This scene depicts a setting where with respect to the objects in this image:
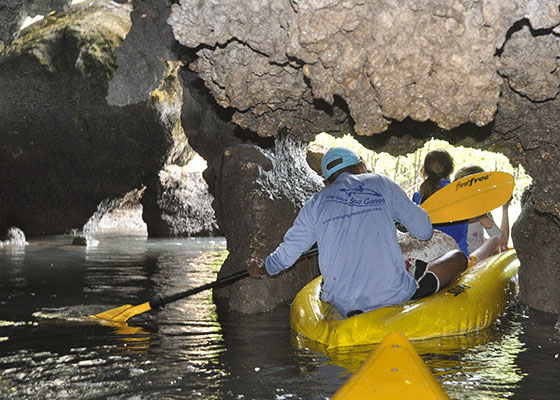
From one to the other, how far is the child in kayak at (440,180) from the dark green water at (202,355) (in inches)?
32.4

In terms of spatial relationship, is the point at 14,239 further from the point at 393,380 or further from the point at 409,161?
the point at 409,161

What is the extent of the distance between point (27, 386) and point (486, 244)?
4.26m

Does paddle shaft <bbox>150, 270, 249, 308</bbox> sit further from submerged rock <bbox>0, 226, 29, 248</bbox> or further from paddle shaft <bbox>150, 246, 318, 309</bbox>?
submerged rock <bbox>0, 226, 29, 248</bbox>

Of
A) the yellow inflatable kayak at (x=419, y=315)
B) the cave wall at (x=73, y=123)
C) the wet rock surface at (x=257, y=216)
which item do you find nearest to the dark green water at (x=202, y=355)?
the yellow inflatable kayak at (x=419, y=315)

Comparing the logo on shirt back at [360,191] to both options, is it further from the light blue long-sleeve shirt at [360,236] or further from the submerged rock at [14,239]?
the submerged rock at [14,239]

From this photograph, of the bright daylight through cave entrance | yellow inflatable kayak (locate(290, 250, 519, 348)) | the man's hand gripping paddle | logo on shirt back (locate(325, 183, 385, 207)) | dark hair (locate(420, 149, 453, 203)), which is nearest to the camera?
logo on shirt back (locate(325, 183, 385, 207))

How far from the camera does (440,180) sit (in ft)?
17.6

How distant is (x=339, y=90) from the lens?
3.17 m

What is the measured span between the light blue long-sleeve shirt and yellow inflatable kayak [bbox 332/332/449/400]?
0.97 metres

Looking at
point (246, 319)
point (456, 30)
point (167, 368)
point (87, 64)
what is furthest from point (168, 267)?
point (456, 30)

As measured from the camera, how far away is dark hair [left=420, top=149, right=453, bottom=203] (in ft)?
17.3

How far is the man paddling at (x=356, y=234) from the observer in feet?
11.9

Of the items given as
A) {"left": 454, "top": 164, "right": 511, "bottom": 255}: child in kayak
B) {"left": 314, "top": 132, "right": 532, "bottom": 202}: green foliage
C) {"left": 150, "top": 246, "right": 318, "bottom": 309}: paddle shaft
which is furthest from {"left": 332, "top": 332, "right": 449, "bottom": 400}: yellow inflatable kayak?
{"left": 314, "top": 132, "right": 532, "bottom": 202}: green foliage

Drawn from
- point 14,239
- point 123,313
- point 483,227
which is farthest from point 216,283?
point 14,239
